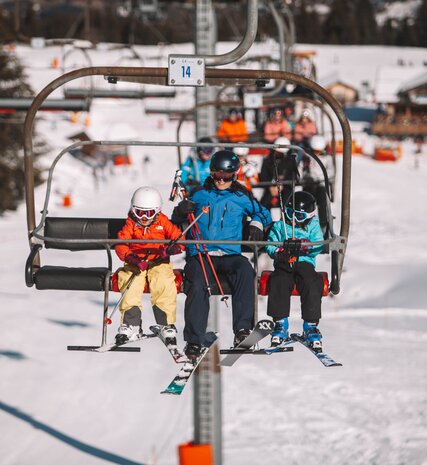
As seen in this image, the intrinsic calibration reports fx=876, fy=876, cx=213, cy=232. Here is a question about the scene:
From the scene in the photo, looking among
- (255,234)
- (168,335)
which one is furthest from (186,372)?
(255,234)

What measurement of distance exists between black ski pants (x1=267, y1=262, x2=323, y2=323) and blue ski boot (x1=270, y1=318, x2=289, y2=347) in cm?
6

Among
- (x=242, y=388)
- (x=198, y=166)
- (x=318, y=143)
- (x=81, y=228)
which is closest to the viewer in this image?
(x=81, y=228)

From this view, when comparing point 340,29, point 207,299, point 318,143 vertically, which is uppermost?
point 340,29

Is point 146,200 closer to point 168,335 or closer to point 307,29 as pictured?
point 168,335

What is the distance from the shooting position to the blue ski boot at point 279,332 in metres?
6.44

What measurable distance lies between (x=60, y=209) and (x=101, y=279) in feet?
85.5

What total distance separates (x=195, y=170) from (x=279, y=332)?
4720mm

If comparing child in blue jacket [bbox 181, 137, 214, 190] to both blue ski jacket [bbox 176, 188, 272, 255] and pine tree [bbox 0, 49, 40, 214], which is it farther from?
pine tree [bbox 0, 49, 40, 214]

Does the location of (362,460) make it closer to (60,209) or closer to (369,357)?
(369,357)

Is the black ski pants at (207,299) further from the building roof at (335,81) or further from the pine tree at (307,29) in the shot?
the pine tree at (307,29)

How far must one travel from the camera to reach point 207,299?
21.4 feet

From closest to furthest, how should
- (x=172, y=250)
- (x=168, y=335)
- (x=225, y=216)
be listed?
1. (x=172, y=250)
2. (x=168, y=335)
3. (x=225, y=216)

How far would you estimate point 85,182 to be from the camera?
124 feet

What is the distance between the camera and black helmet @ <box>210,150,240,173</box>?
6586mm
